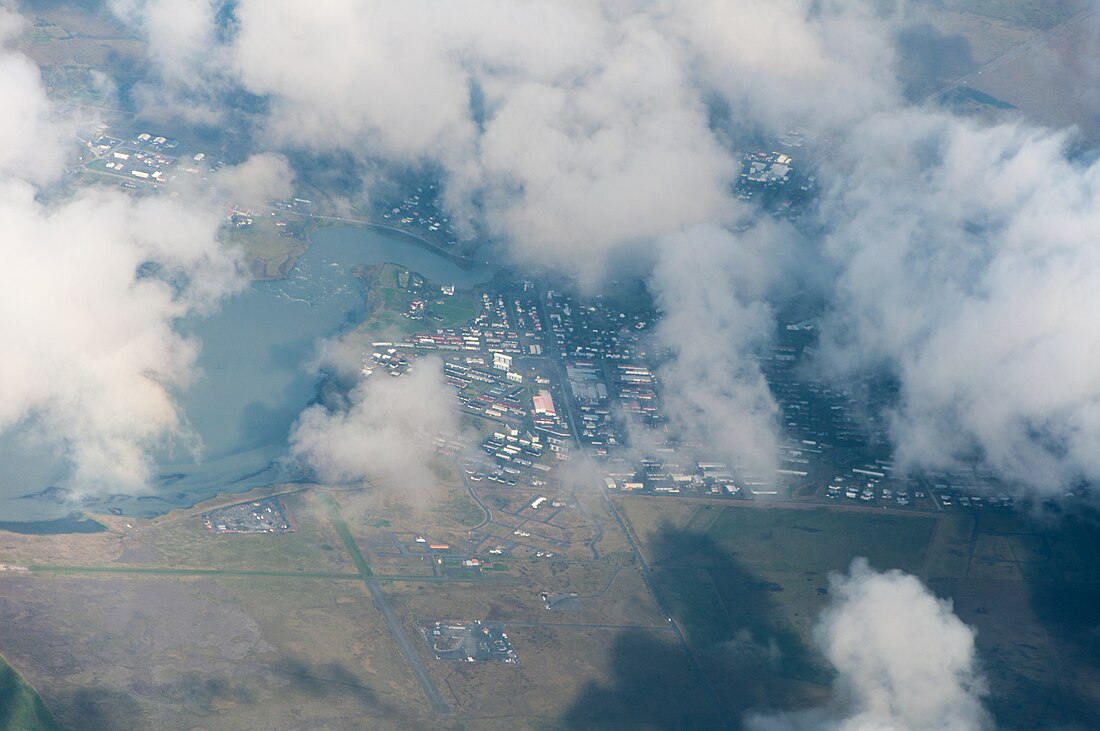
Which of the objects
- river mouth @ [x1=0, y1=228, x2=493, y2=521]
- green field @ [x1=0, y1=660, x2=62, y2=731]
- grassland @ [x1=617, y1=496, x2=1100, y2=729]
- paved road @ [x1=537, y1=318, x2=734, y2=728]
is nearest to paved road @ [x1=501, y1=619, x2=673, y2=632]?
paved road @ [x1=537, y1=318, x2=734, y2=728]

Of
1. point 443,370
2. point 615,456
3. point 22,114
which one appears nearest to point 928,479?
point 615,456

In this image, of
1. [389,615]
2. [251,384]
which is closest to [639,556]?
[389,615]

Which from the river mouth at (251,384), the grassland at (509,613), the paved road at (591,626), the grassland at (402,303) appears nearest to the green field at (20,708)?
the grassland at (509,613)

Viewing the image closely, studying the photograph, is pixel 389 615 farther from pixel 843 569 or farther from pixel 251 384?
pixel 251 384

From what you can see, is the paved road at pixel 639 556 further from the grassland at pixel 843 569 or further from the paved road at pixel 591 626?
the paved road at pixel 591 626

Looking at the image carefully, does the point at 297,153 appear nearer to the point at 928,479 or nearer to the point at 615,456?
the point at 615,456

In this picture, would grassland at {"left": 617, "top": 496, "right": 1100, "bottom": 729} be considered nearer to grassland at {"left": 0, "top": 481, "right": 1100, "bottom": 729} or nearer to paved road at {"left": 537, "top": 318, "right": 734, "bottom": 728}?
grassland at {"left": 0, "top": 481, "right": 1100, "bottom": 729}
